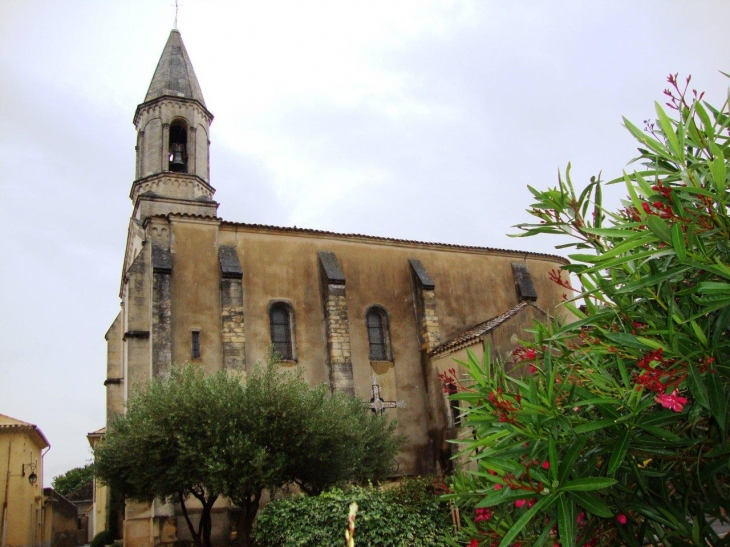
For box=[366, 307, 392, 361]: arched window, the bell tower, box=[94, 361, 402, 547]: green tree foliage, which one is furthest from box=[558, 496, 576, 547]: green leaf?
the bell tower

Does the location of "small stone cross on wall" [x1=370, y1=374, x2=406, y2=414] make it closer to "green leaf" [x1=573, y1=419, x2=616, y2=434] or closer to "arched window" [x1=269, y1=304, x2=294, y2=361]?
"arched window" [x1=269, y1=304, x2=294, y2=361]

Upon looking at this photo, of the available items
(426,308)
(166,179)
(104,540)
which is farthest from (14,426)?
(426,308)

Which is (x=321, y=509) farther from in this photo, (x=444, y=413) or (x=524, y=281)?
(x=524, y=281)

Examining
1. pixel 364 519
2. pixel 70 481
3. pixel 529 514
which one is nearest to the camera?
pixel 529 514

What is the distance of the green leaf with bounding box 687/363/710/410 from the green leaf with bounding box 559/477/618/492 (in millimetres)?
698

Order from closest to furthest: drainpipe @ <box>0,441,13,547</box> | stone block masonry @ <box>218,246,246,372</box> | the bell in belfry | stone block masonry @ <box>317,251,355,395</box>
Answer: stone block masonry @ <box>218,246,246,372</box>
stone block masonry @ <box>317,251,355,395</box>
the bell in belfry
drainpipe @ <box>0,441,13,547</box>

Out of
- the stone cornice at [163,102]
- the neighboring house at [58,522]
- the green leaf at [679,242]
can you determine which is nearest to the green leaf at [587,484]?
the green leaf at [679,242]

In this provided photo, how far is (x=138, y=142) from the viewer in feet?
87.5

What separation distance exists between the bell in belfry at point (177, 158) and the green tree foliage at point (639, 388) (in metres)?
22.9

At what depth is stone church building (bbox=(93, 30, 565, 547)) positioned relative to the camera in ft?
66.7

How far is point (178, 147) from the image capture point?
26.2 meters

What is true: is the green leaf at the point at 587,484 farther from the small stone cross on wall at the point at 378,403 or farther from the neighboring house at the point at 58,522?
the neighboring house at the point at 58,522

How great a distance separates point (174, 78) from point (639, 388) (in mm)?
26868

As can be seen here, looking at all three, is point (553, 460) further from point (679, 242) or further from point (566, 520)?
point (679, 242)
